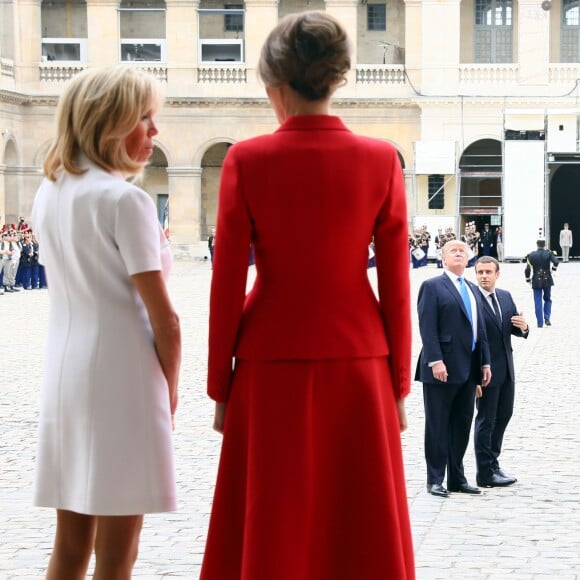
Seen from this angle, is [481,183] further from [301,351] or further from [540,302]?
[301,351]

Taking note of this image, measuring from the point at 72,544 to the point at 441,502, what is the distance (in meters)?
4.21

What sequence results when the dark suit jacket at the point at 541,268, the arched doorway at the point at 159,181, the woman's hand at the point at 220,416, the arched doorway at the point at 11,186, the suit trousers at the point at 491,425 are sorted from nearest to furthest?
the woman's hand at the point at 220,416 → the suit trousers at the point at 491,425 → the dark suit jacket at the point at 541,268 → the arched doorway at the point at 11,186 → the arched doorway at the point at 159,181

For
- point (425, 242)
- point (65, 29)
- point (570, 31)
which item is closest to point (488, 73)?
point (570, 31)

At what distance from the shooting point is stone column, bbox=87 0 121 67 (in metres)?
49.6

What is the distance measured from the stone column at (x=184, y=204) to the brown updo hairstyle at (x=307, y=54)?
45.1 m

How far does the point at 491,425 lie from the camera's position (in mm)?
8781

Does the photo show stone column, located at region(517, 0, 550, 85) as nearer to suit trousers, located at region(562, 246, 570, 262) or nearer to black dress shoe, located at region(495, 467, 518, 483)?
suit trousers, located at region(562, 246, 570, 262)

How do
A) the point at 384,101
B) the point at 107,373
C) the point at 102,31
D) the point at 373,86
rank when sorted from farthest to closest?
the point at 102,31, the point at 373,86, the point at 384,101, the point at 107,373

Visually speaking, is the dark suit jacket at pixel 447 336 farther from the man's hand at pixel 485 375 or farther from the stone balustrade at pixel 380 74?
the stone balustrade at pixel 380 74

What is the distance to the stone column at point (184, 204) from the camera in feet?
161

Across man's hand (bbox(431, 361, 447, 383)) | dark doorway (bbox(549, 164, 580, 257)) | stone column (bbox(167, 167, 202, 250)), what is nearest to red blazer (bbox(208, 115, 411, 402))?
man's hand (bbox(431, 361, 447, 383))

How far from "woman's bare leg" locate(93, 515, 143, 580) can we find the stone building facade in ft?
146

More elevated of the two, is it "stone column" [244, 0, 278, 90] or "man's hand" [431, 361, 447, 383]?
"stone column" [244, 0, 278, 90]

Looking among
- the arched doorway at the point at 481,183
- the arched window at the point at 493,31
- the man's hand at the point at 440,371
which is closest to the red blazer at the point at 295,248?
the man's hand at the point at 440,371
